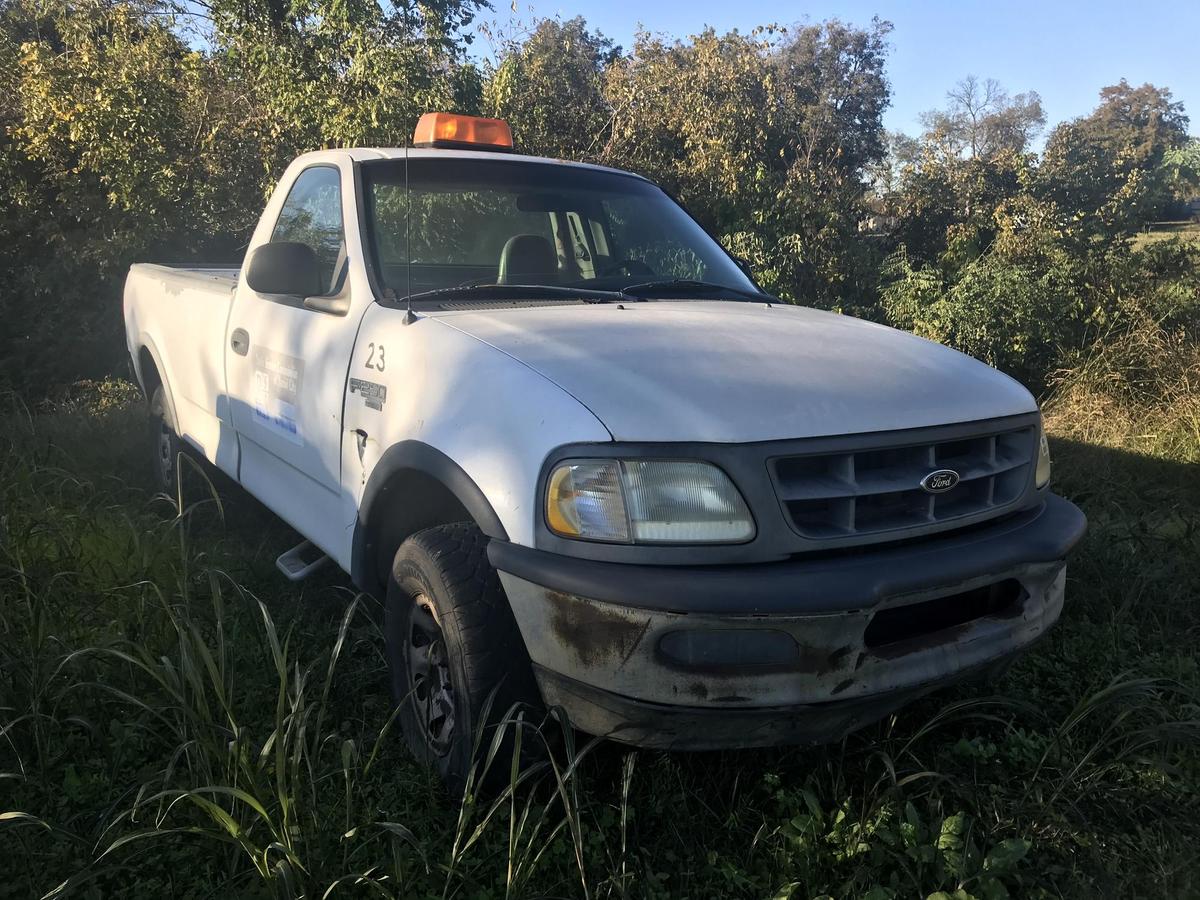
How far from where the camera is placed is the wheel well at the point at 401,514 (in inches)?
96.9

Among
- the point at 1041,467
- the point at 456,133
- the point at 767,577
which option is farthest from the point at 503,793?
the point at 456,133

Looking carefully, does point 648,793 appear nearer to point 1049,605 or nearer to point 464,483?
point 464,483

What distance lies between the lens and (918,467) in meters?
2.12

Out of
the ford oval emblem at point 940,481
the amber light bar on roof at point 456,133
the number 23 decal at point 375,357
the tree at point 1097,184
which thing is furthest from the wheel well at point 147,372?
the tree at point 1097,184

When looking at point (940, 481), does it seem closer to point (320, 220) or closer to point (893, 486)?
point (893, 486)

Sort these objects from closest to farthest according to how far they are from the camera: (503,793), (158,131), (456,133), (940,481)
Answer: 1. (503,793)
2. (940,481)
3. (456,133)
4. (158,131)

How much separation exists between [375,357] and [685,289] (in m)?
1.14

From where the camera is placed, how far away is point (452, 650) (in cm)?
211

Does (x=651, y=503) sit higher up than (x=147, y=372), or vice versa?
(x=651, y=503)

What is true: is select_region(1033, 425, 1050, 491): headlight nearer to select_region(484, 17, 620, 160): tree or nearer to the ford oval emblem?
the ford oval emblem

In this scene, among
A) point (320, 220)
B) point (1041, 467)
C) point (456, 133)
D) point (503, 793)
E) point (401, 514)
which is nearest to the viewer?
point (503, 793)

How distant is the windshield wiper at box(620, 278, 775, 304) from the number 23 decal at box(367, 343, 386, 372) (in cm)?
86

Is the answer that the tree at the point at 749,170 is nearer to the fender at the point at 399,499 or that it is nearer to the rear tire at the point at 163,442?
the rear tire at the point at 163,442

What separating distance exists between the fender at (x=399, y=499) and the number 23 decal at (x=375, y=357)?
0.30 metres
